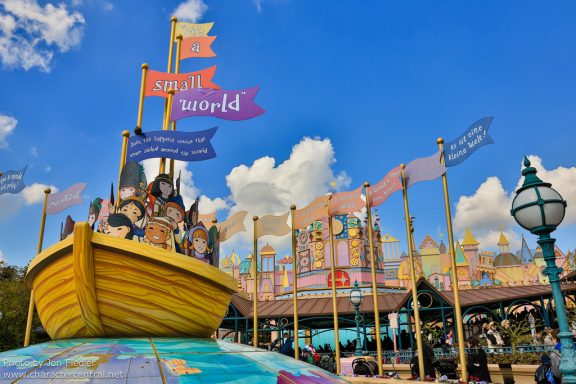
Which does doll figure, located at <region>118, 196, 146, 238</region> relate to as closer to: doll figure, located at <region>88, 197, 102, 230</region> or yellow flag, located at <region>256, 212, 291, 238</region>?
doll figure, located at <region>88, 197, 102, 230</region>

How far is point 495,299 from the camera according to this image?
77.9 ft

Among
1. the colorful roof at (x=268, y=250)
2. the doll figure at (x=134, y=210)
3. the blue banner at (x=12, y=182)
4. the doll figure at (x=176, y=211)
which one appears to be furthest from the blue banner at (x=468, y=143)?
the colorful roof at (x=268, y=250)

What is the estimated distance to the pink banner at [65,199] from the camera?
12.9 meters

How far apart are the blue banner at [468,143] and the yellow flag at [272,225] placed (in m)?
6.60

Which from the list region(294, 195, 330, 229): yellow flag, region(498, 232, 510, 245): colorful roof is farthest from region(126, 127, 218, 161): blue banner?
region(498, 232, 510, 245): colorful roof

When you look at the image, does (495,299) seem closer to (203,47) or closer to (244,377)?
(203,47)

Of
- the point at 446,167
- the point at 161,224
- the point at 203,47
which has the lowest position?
the point at 161,224

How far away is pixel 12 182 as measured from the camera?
14156mm

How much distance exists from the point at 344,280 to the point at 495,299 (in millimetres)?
12220

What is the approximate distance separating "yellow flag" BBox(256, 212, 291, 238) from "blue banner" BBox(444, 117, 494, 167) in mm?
6600

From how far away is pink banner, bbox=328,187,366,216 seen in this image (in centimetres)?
1568

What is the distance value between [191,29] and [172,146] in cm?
663

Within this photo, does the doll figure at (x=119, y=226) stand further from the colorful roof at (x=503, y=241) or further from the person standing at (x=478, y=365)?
the colorful roof at (x=503, y=241)

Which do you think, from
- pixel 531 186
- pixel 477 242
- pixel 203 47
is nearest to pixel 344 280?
pixel 203 47
